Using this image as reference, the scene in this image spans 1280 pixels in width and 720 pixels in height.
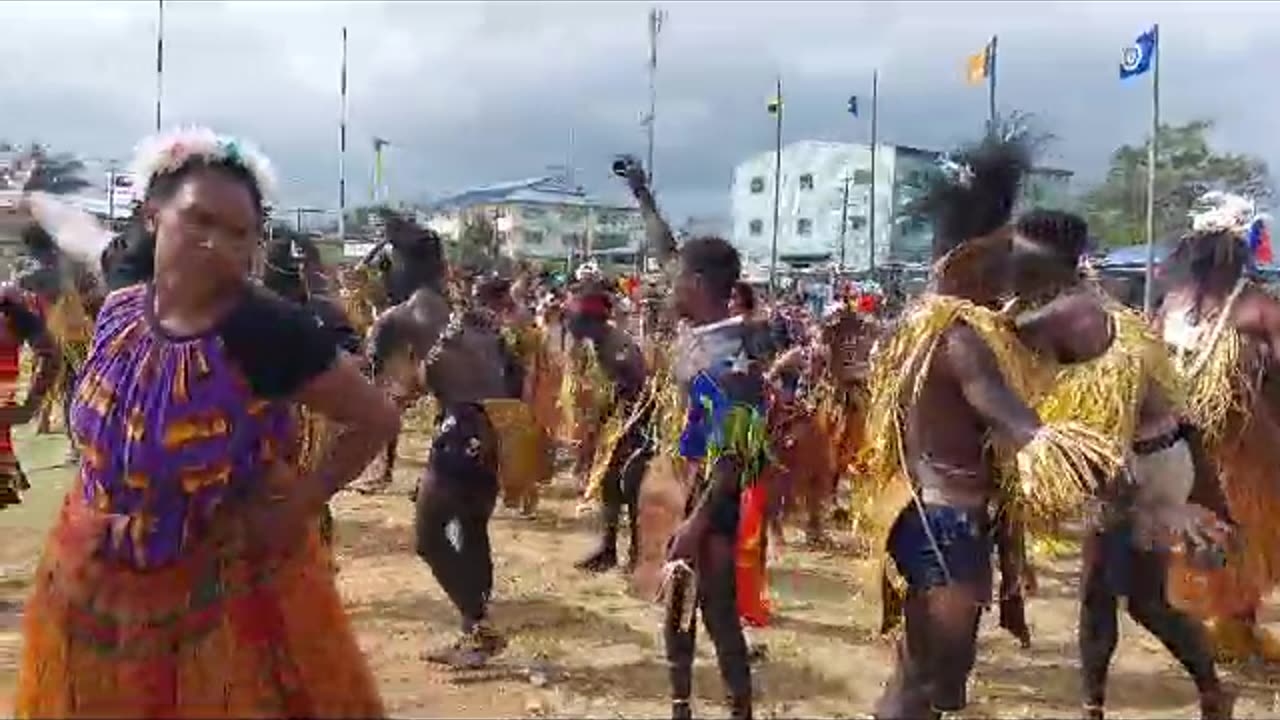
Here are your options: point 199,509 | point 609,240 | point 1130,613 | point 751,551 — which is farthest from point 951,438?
point 609,240

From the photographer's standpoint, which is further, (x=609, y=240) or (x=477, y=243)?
(x=609, y=240)

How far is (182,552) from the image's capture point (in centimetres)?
298

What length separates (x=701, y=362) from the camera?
4863mm

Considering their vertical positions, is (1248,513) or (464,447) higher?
(464,447)

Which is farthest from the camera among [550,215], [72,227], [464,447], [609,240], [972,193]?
[550,215]

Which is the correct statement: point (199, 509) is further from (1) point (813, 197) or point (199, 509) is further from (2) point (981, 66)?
(1) point (813, 197)

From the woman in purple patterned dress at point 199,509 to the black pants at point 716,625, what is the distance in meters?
1.92

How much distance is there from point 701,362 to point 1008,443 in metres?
1.37

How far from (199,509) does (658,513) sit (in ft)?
7.73

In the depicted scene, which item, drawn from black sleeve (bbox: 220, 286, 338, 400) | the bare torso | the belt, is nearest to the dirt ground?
the bare torso

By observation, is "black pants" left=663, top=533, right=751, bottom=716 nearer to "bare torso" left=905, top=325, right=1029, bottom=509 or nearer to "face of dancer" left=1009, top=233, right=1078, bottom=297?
→ "bare torso" left=905, top=325, right=1029, bottom=509

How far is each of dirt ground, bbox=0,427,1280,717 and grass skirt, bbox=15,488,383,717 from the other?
2169 mm

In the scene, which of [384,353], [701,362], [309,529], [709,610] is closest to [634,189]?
[384,353]

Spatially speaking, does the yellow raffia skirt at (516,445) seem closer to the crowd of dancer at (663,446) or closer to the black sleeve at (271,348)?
the crowd of dancer at (663,446)
